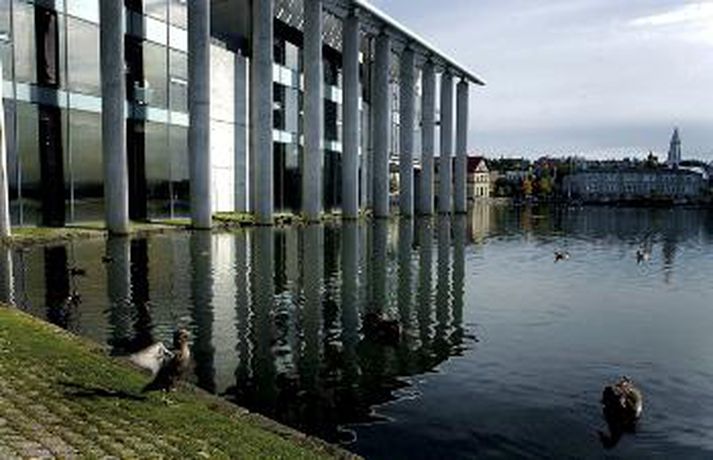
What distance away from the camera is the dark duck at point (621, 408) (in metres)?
15.3

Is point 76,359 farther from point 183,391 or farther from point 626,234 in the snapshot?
point 626,234

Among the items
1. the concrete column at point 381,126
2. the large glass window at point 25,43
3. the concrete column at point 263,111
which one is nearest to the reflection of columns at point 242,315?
the large glass window at point 25,43

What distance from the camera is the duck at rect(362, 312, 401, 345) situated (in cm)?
2162

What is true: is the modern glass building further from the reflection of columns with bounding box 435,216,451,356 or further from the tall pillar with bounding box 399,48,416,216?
the reflection of columns with bounding box 435,216,451,356

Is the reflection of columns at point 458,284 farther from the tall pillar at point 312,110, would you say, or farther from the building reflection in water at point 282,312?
the tall pillar at point 312,110

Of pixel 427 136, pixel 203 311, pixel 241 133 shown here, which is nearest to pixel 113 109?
pixel 241 133

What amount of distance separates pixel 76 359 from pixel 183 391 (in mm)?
2691

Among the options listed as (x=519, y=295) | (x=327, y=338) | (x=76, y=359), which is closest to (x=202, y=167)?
(x=519, y=295)

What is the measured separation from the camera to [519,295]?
31984 millimetres

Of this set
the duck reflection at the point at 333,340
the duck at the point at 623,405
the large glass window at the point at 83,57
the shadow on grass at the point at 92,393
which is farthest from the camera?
the large glass window at the point at 83,57

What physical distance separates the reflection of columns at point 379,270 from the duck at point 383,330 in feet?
6.09

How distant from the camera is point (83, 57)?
52.8 meters

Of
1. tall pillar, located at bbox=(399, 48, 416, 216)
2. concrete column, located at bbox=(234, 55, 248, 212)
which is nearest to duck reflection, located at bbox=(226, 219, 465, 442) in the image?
concrete column, located at bbox=(234, 55, 248, 212)

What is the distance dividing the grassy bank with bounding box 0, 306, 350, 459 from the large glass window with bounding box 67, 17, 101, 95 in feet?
131
